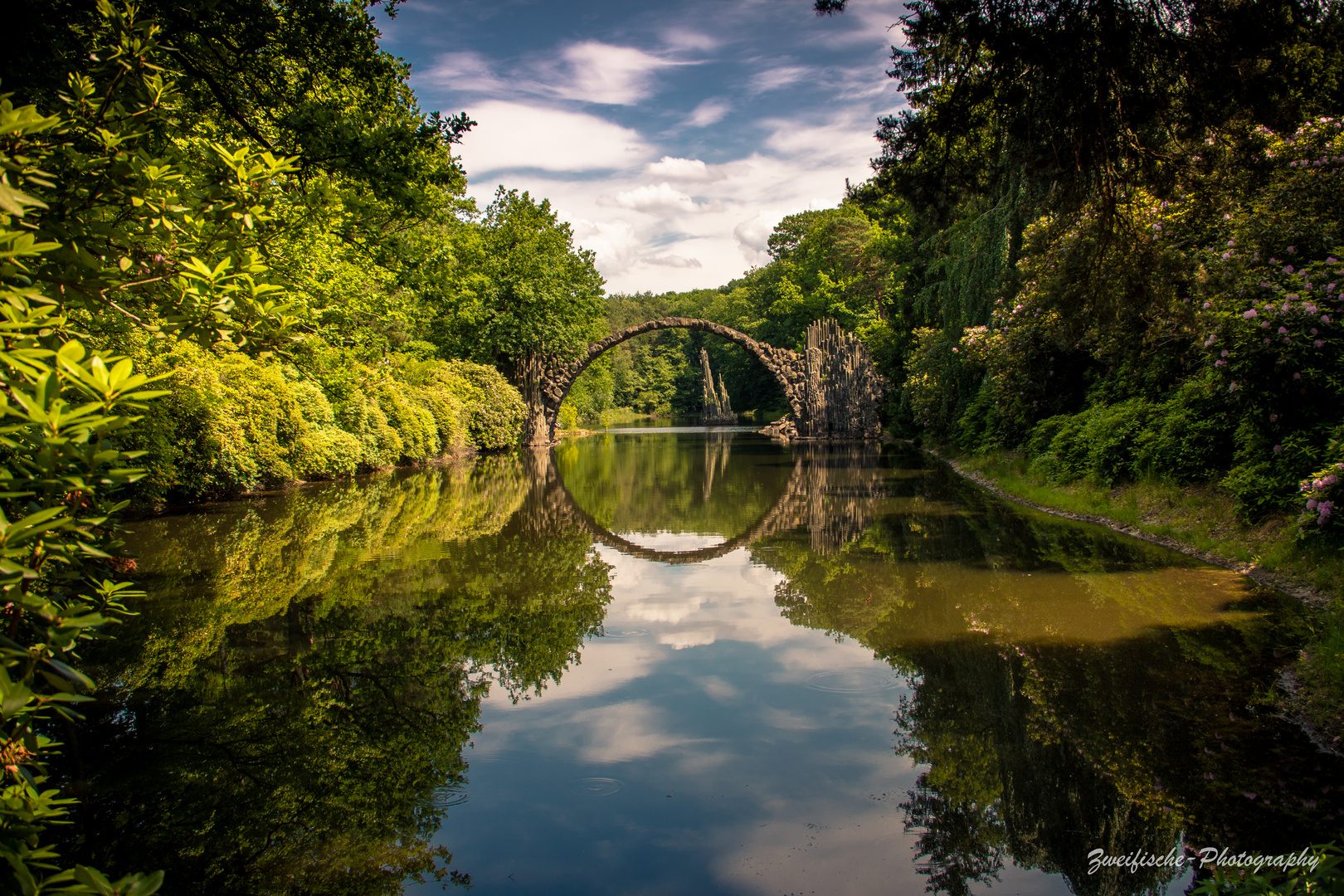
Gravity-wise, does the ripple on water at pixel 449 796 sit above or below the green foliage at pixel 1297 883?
below

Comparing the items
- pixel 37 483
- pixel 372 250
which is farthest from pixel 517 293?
pixel 37 483

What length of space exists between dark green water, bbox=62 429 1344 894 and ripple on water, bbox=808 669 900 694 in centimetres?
2

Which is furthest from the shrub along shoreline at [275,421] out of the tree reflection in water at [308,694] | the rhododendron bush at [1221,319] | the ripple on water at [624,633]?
the rhododendron bush at [1221,319]

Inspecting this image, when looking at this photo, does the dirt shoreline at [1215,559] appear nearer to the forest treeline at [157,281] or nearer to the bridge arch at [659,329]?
the forest treeline at [157,281]

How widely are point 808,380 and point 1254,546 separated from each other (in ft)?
94.2

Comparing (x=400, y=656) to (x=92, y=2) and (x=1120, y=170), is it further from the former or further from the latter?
(x=1120, y=170)

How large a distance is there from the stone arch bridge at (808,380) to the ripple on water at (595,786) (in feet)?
98.2

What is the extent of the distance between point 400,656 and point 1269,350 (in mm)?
8420

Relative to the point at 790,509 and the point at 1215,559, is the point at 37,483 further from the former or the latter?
the point at 790,509

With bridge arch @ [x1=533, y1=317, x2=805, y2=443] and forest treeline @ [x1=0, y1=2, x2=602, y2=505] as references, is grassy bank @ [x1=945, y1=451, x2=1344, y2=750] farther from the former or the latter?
bridge arch @ [x1=533, y1=317, x2=805, y2=443]

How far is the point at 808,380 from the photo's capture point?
35.9 meters

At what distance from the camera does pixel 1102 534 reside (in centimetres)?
966

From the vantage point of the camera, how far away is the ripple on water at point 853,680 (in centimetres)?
510

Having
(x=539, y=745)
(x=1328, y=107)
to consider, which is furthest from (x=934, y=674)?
(x=1328, y=107)
